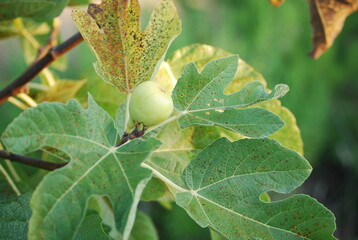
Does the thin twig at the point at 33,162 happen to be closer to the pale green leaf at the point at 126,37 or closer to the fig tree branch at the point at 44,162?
the fig tree branch at the point at 44,162

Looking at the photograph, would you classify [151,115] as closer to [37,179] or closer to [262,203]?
[262,203]

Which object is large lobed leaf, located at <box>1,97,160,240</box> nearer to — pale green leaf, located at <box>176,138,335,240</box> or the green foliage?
pale green leaf, located at <box>176,138,335,240</box>

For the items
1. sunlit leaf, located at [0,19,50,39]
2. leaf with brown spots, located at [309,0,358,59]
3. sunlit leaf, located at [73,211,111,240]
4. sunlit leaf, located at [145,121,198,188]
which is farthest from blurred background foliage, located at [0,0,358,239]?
sunlit leaf, located at [73,211,111,240]

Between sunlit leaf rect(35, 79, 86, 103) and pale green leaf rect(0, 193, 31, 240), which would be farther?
sunlit leaf rect(35, 79, 86, 103)

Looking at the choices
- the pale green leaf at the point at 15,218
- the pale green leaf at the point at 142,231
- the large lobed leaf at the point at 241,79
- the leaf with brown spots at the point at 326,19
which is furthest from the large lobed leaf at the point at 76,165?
the leaf with brown spots at the point at 326,19

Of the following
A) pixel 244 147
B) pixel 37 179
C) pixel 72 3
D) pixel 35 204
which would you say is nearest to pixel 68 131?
pixel 35 204

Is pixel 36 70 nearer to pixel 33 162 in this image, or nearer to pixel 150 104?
pixel 33 162
